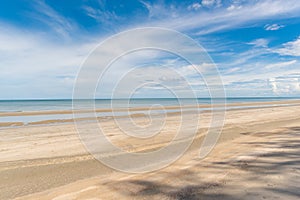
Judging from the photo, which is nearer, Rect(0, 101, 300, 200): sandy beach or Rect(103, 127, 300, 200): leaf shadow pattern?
Rect(103, 127, 300, 200): leaf shadow pattern

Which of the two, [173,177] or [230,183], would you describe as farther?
[173,177]

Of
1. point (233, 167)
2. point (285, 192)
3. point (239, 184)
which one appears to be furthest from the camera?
point (233, 167)

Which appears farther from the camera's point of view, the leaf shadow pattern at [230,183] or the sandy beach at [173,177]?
the sandy beach at [173,177]

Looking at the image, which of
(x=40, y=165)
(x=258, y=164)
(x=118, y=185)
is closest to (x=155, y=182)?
(x=118, y=185)

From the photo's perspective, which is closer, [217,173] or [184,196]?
[184,196]

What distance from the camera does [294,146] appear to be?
34.1 ft

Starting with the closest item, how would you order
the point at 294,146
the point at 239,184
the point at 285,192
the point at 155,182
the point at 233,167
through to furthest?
the point at 285,192, the point at 239,184, the point at 155,182, the point at 233,167, the point at 294,146

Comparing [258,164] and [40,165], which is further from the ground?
[258,164]

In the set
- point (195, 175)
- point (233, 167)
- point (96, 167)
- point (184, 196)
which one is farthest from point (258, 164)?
point (96, 167)

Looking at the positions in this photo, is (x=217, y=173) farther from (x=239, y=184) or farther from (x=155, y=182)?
(x=155, y=182)

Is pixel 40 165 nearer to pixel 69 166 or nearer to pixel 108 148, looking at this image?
pixel 69 166

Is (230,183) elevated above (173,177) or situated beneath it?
elevated above

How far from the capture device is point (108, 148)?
12.5 m

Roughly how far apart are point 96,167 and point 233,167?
483 centimetres
